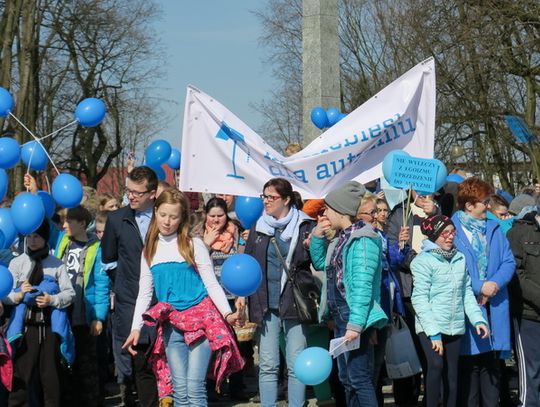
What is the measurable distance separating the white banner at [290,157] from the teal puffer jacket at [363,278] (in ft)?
6.16

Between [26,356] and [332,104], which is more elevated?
[332,104]

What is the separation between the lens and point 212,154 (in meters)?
9.25

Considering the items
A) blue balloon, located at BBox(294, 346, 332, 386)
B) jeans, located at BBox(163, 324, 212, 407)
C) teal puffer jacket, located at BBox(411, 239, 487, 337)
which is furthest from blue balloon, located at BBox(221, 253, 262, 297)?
teal puffer jacket, located at BBox(411, 239, 487, 337)

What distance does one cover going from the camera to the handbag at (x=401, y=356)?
8.13m

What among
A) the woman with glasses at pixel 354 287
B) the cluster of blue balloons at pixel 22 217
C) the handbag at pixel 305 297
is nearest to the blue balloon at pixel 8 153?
the cluster of blue balloons at pixel 22 217

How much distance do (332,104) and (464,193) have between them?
14.3 feet

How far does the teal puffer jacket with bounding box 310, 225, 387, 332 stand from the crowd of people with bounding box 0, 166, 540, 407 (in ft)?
0.04

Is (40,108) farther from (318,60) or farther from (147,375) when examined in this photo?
(147,375)

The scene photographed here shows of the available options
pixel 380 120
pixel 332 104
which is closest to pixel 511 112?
pixel 332 104

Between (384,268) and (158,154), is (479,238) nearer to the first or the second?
(384,268)

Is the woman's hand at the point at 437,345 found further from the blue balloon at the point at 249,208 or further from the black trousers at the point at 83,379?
the black trousers at the point at 83,379

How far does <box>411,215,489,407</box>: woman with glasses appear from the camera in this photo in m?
7.95

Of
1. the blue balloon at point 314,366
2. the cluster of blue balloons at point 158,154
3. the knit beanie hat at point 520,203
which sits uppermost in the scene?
the cluster of blue balloons at point 158,154

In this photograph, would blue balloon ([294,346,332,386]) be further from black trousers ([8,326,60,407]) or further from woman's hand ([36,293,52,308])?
black trousers ([8,326,60,407])
